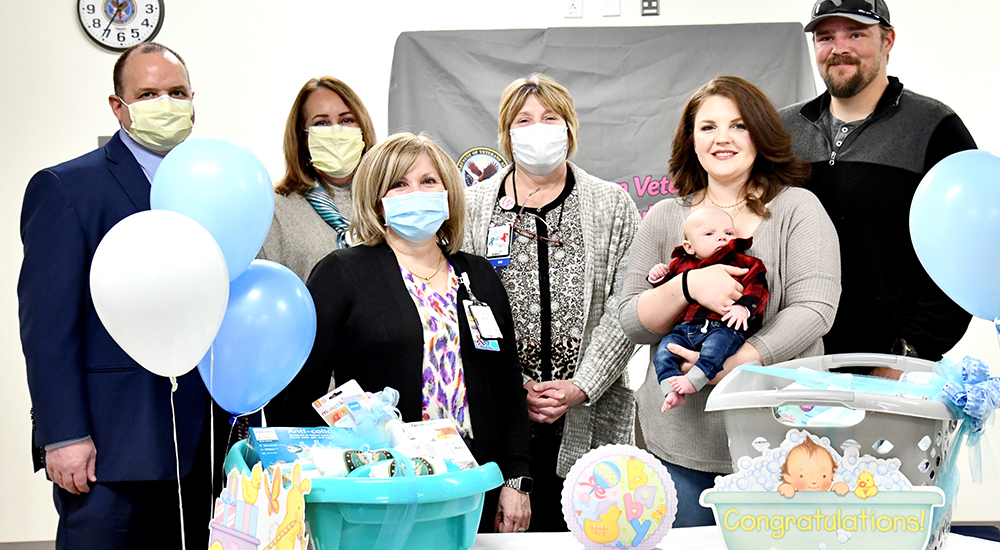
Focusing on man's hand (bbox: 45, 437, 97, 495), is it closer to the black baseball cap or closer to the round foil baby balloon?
the round foil baby balloon

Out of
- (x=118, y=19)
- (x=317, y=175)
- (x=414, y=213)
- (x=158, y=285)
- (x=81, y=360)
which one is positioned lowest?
(x=81, y=360)

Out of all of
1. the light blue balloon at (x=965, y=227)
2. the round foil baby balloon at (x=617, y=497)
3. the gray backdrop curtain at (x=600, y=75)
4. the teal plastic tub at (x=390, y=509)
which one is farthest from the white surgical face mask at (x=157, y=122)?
the gray backdrop curtain at (x=600, y=75)

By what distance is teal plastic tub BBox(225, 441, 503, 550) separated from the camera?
1173 mm

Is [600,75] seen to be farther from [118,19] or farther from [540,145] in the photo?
[118,19]

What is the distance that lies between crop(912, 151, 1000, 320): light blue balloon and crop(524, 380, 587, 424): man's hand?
0.98m

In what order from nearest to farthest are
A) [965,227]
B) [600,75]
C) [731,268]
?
[965,227] < [731,268] < [600,75]

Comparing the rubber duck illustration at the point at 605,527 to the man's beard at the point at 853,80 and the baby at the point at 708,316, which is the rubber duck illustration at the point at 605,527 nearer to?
the baby at the point at 708,316

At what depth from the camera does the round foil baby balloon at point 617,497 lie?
4.44 ft

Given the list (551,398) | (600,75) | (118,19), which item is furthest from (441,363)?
(118,19)

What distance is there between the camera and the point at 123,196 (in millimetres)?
1951

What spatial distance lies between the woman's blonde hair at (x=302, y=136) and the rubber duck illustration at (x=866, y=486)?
179 cm

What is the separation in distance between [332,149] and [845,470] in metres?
1.77

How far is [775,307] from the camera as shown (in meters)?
1.81

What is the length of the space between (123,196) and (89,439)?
575 millimetres
